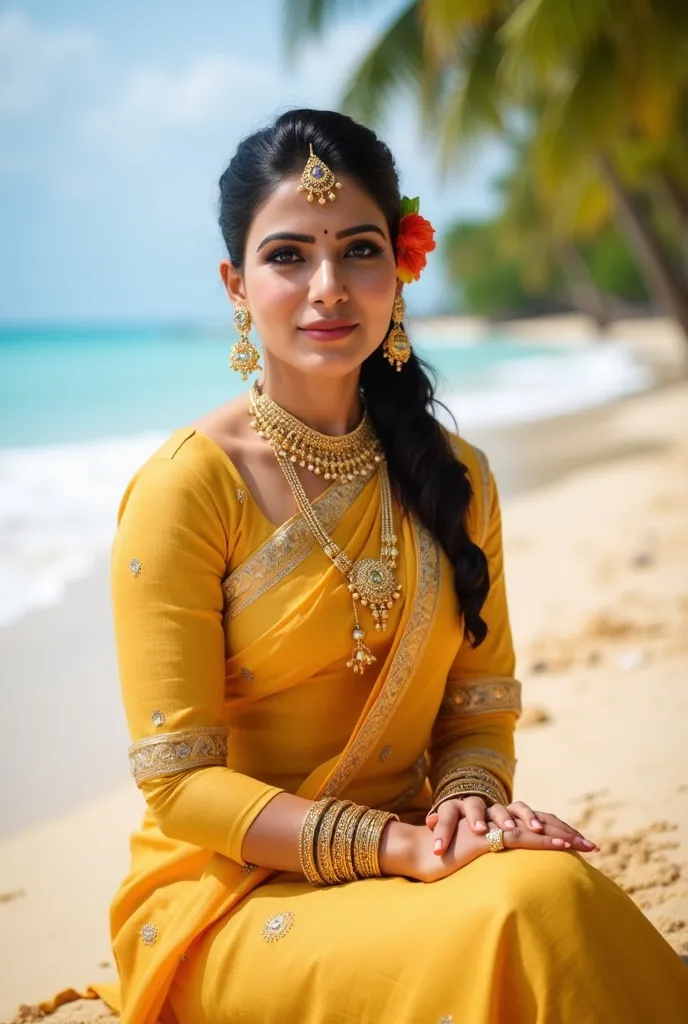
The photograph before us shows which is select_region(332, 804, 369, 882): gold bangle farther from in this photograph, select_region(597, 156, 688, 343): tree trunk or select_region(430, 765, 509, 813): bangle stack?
select_region(597, 156, 688, 343): tree trunk

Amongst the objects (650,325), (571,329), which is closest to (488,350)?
(650,325)

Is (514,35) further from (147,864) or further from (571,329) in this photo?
(571,329)

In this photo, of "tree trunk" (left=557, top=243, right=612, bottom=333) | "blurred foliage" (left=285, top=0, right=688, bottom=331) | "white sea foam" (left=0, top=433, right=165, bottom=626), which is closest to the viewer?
"white sea foam" (left=0, top=433, right=165, bottom=626)

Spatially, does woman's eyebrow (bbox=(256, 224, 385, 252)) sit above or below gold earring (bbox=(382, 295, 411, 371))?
above

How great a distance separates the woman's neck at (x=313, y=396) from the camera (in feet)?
7.18

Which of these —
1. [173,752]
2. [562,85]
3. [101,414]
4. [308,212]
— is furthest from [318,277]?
[101,414]

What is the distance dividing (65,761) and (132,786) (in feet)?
1.18

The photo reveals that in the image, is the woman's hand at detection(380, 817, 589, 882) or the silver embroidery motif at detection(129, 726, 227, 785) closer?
the woman's hand at detection(380, 817, 589, 882)

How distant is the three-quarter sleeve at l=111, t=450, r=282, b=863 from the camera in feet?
6.18

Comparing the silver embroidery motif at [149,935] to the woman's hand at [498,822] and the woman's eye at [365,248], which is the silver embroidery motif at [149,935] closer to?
the woman's hand at [498,822]

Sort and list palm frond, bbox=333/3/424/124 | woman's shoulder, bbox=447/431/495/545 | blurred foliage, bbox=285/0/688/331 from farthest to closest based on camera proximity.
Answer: palm frond, bbox=333/3/424/124, blurred foliage, bbox=285/0/688/331, woman's shoulder, bbox=447/431/495/545

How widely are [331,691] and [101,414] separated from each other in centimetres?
1672

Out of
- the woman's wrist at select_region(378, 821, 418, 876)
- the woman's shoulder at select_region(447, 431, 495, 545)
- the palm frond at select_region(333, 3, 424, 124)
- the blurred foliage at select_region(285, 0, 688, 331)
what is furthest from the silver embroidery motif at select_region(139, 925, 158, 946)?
the palm frond at select_region(333, 3, 424, 124)

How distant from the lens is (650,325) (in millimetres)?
46219
